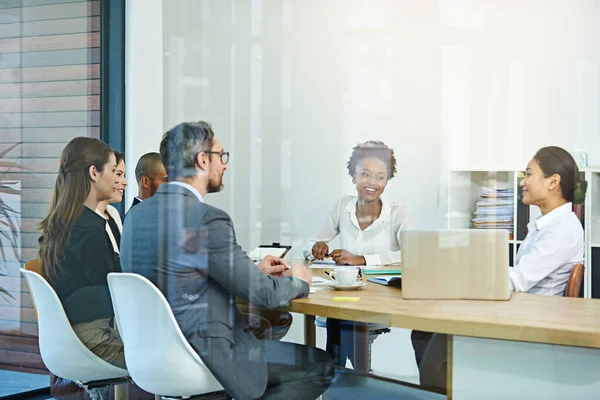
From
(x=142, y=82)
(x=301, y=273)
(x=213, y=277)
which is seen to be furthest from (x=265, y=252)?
(x=142, y=82)

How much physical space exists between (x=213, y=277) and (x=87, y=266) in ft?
3.11

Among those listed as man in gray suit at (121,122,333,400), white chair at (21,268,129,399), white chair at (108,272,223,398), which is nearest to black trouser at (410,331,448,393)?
man in gray suit at (121,122,333,400)

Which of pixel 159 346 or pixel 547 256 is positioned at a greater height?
pixel 547 256

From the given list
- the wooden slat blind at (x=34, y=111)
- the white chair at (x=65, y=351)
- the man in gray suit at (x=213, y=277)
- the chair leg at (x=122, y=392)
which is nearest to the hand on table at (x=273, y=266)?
the man in gray suit at (x=213, y=277)

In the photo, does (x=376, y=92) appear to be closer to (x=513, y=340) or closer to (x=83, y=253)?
(x=513, y=340)

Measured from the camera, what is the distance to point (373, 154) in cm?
241

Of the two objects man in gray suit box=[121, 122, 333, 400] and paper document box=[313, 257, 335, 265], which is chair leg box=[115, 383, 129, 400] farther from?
paper document box=[313, 257, 335, 265]

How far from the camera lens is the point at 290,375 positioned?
2631mm

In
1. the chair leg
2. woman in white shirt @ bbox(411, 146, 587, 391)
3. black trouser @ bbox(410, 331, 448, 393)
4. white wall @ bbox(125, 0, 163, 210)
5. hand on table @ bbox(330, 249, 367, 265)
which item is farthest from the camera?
white wall @ bbox(125, 0, 163, 210)

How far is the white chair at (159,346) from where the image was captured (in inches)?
89.8

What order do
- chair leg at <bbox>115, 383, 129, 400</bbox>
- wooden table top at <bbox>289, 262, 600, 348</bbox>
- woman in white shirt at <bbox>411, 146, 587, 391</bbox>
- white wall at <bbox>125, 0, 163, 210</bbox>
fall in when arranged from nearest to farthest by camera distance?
wooden table top at <bbox>289, 262, 600, 348</bbox>, woman in white shirt at <bbox>411, 146, 587, 391</bbox>, chair leg at <bbox>115, 383, 129, 400</bbox>, white wall at <bbox>125, 0, 163, 210</bbox>

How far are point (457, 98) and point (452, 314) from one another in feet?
2.09

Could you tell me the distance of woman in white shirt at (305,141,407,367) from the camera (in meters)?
2.39

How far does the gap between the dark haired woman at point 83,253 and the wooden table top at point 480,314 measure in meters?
0.95
